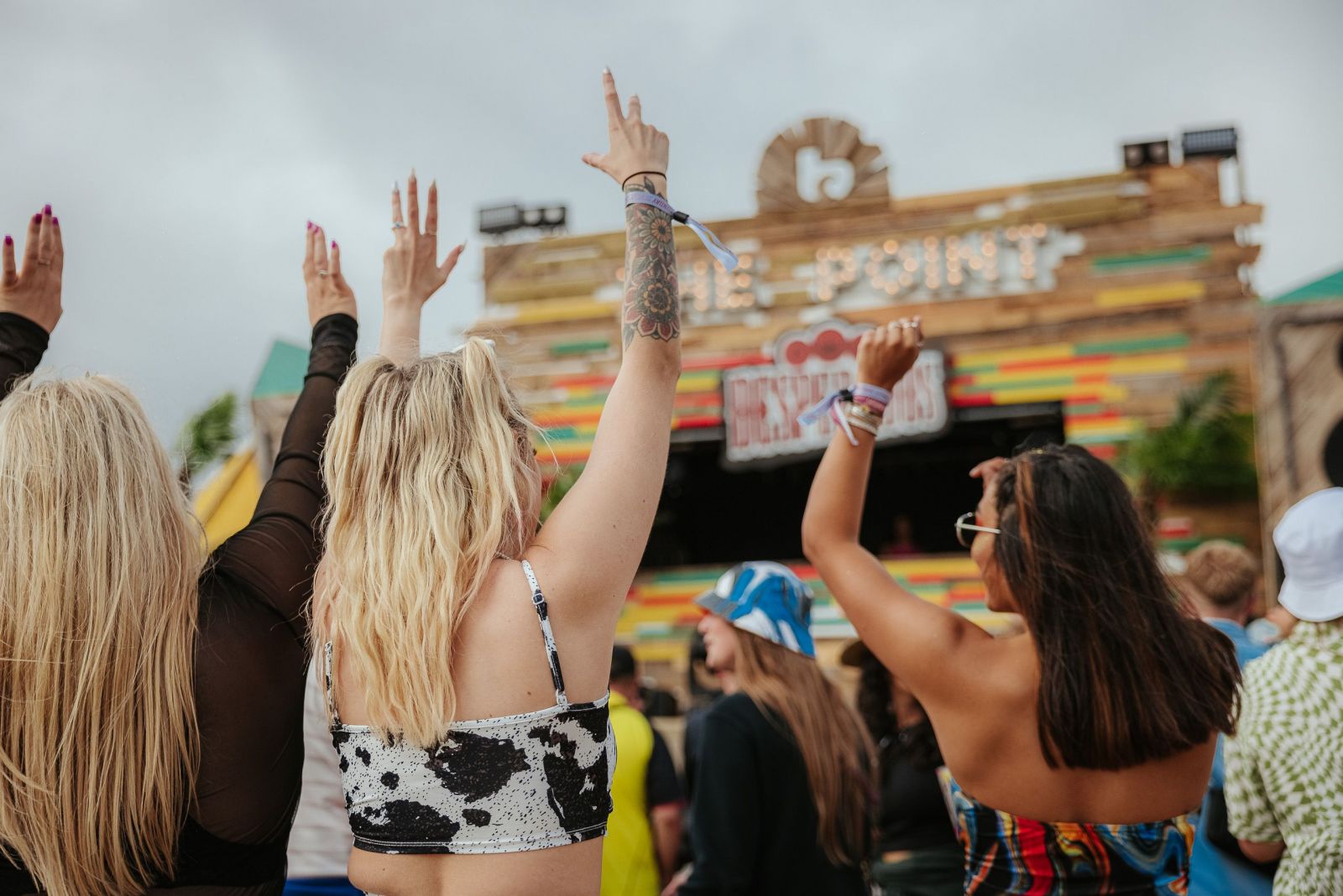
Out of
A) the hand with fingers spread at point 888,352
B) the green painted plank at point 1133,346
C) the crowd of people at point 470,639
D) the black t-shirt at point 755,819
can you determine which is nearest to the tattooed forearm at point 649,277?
the crowd of people at point 470,639

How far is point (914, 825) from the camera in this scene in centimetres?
307

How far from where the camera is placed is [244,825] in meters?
1.64

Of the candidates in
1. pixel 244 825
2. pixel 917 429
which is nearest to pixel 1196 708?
pixel 244 825

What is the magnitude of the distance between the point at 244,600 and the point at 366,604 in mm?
306

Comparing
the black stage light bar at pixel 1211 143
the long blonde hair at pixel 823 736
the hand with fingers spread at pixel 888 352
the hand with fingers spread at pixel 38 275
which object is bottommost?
the long blonde hair at pixel 823 736

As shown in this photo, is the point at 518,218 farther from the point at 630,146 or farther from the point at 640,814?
the point at 630,146

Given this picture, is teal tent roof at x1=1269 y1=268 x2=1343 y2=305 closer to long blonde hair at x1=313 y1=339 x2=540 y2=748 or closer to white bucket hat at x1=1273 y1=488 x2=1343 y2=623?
white bucket hat at x1=1273 y1=488 x2=1343 y2=623

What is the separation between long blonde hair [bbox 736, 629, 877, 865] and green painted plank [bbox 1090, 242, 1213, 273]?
10.2m

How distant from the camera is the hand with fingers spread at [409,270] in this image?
2.17 metres

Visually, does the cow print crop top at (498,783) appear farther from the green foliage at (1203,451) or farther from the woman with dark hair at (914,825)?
the green foliage at (1203,451)

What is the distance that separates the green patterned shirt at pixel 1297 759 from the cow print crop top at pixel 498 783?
1558mm

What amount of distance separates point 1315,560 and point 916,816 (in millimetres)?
1266

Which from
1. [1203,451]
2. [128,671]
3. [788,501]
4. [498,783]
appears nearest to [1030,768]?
[498,783]

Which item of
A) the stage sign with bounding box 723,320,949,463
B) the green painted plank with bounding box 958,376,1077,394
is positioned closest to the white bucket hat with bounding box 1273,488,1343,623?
the stage sign with bounding box 723,320,949,463
